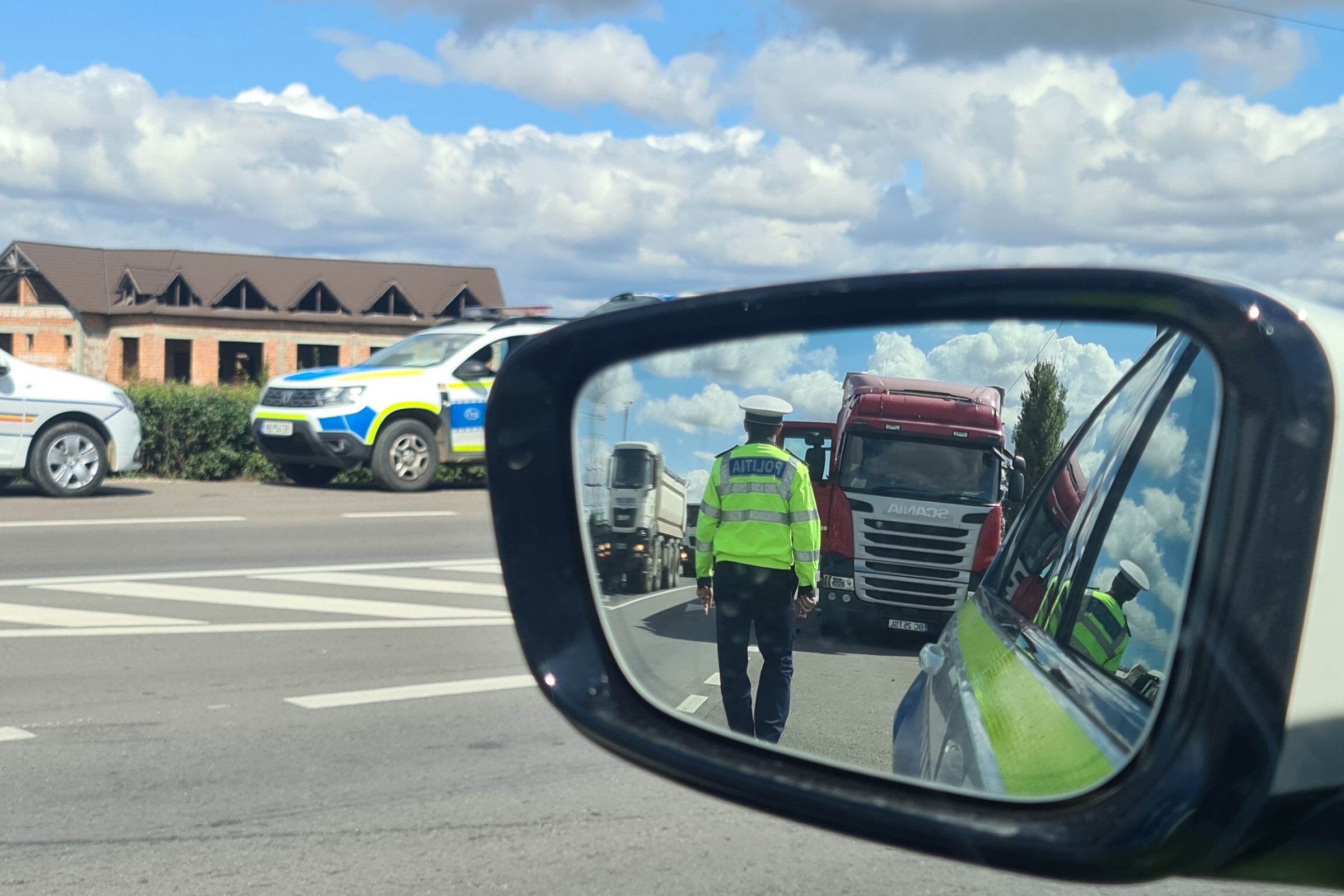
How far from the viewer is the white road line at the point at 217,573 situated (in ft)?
31.5

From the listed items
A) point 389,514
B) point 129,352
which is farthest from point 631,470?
point 129,352

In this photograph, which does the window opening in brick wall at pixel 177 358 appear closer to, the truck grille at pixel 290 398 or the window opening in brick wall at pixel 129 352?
the window opening in brick wall at pixel 129 352

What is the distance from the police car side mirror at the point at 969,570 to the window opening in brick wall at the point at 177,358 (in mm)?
62683

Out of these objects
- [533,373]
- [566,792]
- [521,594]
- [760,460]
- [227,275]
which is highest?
[227,275]

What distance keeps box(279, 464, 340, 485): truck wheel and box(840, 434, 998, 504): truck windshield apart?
55.1ft

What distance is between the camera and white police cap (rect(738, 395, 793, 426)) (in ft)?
4.18

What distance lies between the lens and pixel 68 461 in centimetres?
1466

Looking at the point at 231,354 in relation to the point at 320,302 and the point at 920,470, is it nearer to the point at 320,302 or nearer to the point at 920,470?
the point at 320,302

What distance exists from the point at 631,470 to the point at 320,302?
63609mm

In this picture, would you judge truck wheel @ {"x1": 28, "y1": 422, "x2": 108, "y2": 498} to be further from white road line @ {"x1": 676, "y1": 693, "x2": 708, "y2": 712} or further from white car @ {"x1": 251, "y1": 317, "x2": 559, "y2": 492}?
white road line @ {"x1": 676, "y1": 693, "x2": 708, "y2": 712}

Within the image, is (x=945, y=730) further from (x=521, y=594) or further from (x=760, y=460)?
(x=521, y=594)

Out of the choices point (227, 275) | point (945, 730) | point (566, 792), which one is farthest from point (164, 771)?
point (227, 275)

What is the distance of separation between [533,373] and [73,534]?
1186 cm

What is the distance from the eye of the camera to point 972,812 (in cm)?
116
